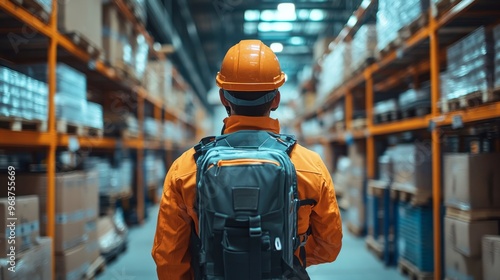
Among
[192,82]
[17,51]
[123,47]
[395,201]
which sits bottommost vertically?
[395,201]

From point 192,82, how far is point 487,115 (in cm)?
1492

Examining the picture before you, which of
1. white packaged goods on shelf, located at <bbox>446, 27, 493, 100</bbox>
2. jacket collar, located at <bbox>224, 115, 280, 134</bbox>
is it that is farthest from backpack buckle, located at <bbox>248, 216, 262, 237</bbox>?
white packaged goods on shelf, located at <bbox>446, 27, 493, 100</bbox>

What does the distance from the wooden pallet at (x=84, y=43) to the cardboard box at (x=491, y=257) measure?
419 cm

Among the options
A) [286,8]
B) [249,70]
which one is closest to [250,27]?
[286,8]

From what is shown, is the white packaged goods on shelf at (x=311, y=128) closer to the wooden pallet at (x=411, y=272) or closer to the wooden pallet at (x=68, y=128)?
the wooden pallet at (x=411, y=272)

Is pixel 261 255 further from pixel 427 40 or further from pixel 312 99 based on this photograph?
pixel 312 99

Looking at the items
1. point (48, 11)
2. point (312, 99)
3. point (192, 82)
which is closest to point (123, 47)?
point (48, 11)

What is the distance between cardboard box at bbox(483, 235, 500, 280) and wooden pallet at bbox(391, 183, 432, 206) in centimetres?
133

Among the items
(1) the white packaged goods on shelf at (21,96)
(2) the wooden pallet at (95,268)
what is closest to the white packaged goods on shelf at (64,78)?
(1) the white packaged goods on shelf at (21,96)

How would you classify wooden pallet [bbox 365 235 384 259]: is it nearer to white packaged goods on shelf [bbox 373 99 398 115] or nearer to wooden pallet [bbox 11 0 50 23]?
white packaged goods on shelf [bbox 373 99 398 115]

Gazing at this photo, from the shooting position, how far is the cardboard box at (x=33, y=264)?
2.80 m

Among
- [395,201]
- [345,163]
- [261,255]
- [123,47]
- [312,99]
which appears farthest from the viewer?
[312,99]

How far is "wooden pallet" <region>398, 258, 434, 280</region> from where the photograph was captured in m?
4.38

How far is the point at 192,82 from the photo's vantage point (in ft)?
56.3
